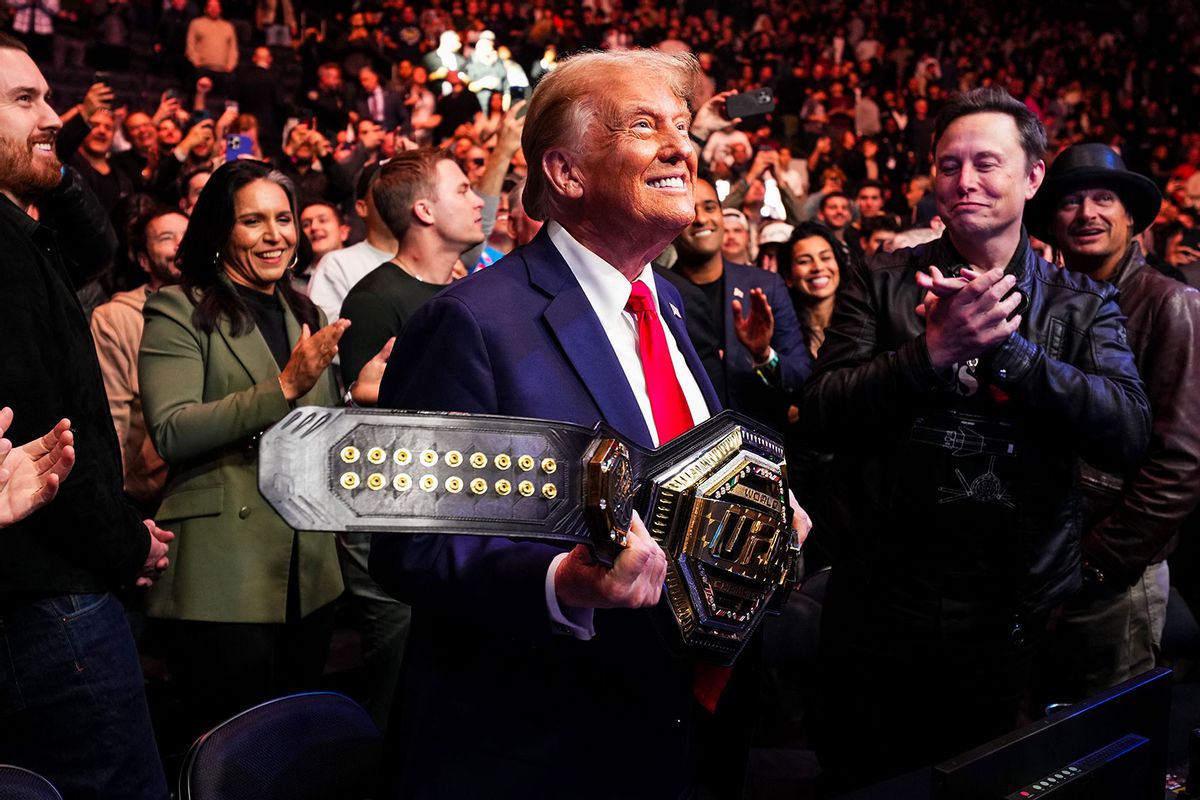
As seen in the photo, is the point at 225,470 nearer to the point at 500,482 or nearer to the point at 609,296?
the point at 609,296

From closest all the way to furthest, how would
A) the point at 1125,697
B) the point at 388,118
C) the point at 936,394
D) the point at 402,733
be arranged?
the point at 1125,697 → the point at 402,733 → the point at 936,394 → the point at 388,118

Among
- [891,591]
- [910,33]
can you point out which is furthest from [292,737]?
[910,33]

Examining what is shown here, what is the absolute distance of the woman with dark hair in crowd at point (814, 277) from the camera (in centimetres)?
454

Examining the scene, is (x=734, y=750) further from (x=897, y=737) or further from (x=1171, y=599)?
(x=1171, y=599)

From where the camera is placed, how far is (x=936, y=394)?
2.18 meters

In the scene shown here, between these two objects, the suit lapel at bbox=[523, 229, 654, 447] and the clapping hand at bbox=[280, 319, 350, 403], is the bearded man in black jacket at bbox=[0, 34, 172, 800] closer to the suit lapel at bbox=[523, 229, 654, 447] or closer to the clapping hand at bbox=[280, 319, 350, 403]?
the clapping hand at bbox=[280, 319, 350, 403]

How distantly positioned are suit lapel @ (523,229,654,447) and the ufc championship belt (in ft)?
0.54

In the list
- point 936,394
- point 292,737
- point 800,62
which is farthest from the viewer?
point 800,62

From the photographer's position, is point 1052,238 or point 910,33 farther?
point 910,33

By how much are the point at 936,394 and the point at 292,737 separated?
1.35 meters

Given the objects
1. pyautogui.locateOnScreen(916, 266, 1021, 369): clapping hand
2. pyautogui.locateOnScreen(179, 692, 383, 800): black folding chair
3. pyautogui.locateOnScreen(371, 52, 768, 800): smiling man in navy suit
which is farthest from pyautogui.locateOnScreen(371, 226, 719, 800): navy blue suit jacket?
pyautogui.locateOnScreen(916, 266, 1021, 369): clapping hand

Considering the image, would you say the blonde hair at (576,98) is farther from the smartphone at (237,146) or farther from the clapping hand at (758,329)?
the smartphone at (237,146)

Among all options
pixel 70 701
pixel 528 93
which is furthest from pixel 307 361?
pixel 528 93

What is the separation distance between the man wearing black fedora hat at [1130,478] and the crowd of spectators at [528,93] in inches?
52.7
